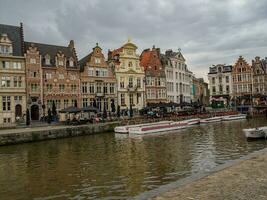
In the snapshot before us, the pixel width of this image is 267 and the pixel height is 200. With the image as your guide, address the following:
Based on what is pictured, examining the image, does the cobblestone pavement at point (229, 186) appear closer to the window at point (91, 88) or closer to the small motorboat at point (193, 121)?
the small motorboat at point (193, 121)

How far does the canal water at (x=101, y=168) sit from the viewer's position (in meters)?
12.7

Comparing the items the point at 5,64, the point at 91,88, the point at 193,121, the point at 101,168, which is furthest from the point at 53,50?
the point at 101,168

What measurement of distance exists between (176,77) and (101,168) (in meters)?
53.9

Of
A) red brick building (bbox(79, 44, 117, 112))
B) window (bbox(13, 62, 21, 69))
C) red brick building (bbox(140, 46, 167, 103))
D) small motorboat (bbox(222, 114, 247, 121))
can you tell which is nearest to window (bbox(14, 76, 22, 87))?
window (bbox(13, 62, 21, 69))

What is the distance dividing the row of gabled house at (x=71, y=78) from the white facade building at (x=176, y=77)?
238 millimetres

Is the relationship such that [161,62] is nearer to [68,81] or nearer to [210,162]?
[68,81]

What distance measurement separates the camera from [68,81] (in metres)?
49.2

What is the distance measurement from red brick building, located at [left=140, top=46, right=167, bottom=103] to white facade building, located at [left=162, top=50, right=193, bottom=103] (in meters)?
1.94

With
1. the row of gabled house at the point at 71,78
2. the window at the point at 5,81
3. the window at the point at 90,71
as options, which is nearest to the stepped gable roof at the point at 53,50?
the row of gabled house at the point at 71,78

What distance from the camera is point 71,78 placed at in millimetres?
49625

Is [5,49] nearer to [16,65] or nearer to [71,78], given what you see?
[16,65]

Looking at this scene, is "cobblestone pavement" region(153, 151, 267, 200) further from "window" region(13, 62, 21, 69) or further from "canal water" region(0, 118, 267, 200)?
"window" region(13, 62, 21, 69)

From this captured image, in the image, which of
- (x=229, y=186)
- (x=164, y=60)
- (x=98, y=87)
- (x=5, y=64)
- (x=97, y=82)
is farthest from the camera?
(x=164, y=60)

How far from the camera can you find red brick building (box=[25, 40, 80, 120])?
149 feet
